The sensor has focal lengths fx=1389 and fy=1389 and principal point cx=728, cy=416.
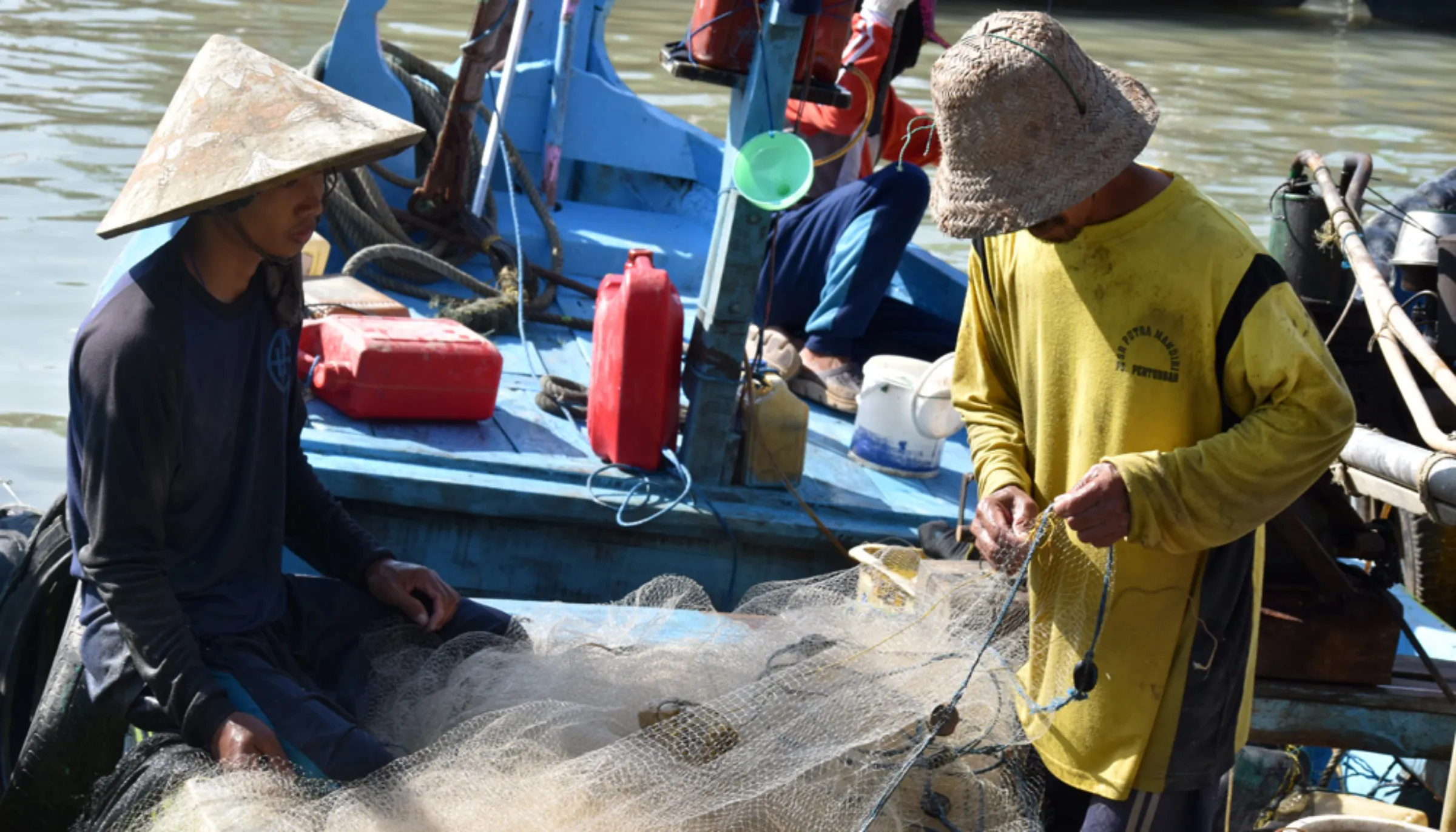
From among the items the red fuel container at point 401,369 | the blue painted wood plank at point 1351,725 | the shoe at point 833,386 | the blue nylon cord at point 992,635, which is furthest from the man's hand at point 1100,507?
the shoe at point 833,386

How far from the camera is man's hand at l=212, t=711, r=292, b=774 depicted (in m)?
2.49

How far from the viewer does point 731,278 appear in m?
4.47

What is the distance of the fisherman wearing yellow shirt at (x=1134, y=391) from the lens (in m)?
2.28

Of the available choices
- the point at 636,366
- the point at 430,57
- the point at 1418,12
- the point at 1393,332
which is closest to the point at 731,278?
the point at 636,366

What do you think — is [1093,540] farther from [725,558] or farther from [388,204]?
[388,204]

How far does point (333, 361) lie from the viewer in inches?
187

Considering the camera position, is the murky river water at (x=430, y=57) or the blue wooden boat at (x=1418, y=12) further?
the blue wooden boat at (x=1418, y=12)

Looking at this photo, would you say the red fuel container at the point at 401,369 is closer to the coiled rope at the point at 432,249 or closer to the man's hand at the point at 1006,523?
the coiled rope at the point at 432,249

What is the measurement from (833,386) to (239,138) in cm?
334

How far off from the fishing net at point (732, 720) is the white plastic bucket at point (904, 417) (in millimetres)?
1506

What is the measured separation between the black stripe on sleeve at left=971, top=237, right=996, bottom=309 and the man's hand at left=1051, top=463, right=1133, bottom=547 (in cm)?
51

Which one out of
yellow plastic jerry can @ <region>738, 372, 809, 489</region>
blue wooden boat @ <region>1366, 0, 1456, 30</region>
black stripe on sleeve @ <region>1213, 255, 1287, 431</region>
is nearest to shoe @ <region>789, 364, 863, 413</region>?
yellow plastic jerry can @ <region>738, 372, 809, 489</region>

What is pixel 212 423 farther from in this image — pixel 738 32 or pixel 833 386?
pixel 833 386

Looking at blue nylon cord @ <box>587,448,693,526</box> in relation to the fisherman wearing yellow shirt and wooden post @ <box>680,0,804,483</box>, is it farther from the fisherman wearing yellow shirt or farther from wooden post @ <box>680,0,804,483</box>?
the fisherman wearing yellow shirt
